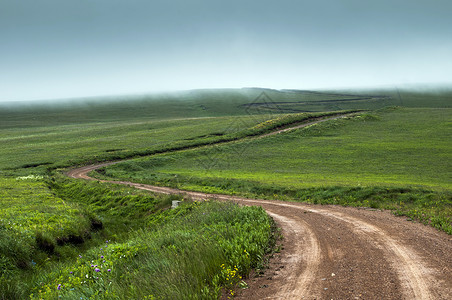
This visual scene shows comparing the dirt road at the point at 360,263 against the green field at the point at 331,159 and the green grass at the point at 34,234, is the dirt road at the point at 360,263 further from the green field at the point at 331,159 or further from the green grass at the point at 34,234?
the green field at the point at 331,159

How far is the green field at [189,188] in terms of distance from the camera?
26.4 feet

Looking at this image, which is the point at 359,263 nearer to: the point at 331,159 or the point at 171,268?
the point at 171,268

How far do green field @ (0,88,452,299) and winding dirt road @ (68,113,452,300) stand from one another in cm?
85

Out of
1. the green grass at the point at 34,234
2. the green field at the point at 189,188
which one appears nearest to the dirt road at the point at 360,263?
the green field at the point at 189,188

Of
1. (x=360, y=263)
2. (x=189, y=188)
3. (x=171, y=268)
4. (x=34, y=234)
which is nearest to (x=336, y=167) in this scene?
(x=189, y=188)

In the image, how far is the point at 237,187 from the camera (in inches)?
1240

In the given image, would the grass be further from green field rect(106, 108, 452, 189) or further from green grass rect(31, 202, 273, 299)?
green grass rect(31, 202, 273, 299)

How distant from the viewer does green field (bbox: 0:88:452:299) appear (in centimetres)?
804

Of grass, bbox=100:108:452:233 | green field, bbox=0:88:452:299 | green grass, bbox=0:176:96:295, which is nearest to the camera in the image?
green field, bbox=0:88:452:299

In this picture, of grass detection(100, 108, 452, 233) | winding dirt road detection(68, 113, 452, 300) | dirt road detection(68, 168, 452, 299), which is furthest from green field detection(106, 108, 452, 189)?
winding dirt road detection(68, 113, 452, 300)

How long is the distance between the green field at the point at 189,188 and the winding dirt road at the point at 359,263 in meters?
0.85

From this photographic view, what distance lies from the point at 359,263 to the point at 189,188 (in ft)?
79.0

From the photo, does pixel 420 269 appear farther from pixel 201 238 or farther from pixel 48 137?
pixel 48 137

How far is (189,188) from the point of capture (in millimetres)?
31062
